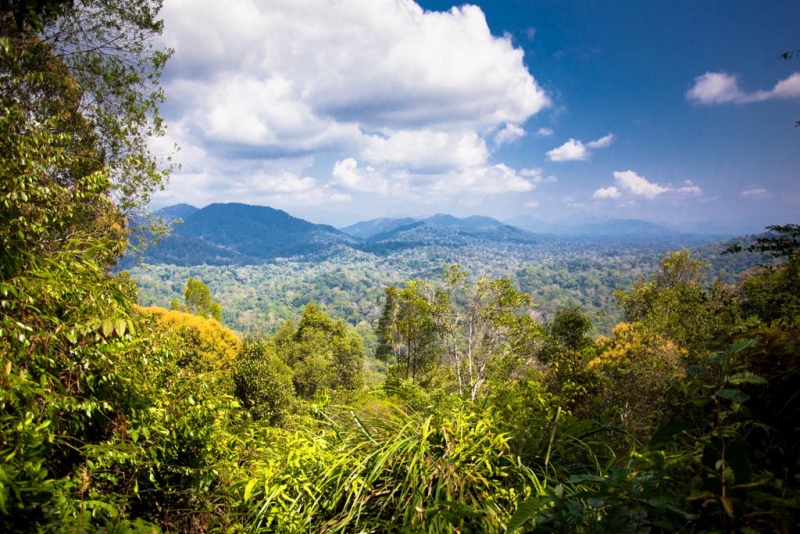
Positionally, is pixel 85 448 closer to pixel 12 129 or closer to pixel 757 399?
pixel 12 129

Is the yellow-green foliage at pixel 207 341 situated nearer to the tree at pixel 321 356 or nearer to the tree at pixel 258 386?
the tree at pixel 258 386

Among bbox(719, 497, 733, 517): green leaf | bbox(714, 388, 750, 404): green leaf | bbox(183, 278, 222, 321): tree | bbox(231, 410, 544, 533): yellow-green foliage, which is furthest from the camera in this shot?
bbox(183, 278, 222, 321): tree

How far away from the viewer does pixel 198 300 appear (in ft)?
106

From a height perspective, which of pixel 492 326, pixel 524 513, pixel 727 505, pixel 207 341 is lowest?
pixel 207 341

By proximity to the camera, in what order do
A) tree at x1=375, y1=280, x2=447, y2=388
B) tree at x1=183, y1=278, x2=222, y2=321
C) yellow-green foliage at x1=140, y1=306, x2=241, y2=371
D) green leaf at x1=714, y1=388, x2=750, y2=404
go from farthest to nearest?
tree at x1=183, y1=278, x2=222, y2=321, tree at x1=375, y1=280, x2=447, y2=388, yellow-green foliage at x1=140, y1=306, x2=241, y2=371, green leaf at x1=714, y1=388, x2=750, y2=404

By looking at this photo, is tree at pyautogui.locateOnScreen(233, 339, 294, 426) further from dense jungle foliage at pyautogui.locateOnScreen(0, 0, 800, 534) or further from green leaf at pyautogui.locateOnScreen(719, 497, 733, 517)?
green leaf at pyautogui.locateOnScreen(719, 497, 733, 517)

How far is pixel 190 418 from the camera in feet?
10.2

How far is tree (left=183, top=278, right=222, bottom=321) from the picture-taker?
3212 centimetres

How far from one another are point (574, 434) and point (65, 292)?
315cm

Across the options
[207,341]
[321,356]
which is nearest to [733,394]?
[207,341]

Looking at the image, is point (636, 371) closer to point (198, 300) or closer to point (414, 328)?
point (414, 328)

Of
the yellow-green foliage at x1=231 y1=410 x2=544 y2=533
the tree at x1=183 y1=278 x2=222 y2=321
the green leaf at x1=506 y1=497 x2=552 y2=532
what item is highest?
the green leaf at x1=506 y1=497 x2=552 y2=532

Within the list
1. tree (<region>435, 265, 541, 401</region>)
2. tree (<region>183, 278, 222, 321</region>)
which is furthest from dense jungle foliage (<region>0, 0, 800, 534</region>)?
tree (<region>183, 278, 222, 321</region>)

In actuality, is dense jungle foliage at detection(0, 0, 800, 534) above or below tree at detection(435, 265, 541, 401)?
above
